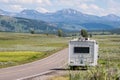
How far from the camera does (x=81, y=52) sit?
37.7 metres

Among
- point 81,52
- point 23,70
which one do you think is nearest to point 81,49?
point 81,52

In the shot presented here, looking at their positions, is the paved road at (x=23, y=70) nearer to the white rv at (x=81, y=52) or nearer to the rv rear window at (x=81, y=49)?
the white rv at (x=81, y=52)

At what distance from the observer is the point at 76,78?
17.5m

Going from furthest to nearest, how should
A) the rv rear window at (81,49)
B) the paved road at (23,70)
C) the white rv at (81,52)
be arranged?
the rv rear window at (81,49) < the white rv at (81,52) < the paved road at (23,70)

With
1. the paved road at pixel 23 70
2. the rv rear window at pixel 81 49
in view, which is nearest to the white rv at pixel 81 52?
the rv rear window at pixel 81 49

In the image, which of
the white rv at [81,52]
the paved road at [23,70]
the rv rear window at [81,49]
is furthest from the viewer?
the rv rear window at [81,49]

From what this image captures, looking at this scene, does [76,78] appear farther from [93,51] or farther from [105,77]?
[93,51]

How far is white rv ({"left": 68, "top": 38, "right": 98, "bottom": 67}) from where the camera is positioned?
37.2 metres

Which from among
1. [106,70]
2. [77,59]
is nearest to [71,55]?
[77,59]

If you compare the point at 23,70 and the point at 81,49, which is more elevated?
the point at 81,49

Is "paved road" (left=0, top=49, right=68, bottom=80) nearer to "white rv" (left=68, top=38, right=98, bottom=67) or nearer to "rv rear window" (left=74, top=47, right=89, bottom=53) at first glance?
"white rv" (left=68, top=38, right=98, bottom=67)

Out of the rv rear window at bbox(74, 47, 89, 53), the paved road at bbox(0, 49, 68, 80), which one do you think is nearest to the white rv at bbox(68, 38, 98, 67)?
the rv rear window at bbox(74, 47, 89, 53)

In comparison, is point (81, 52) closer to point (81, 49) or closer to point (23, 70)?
point (81, 49)

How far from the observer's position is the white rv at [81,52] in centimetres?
3719
